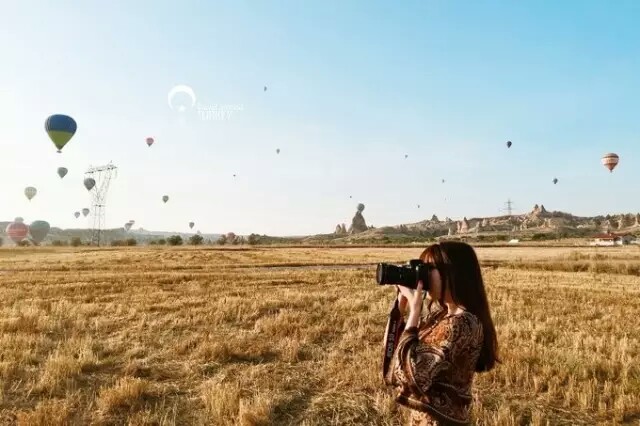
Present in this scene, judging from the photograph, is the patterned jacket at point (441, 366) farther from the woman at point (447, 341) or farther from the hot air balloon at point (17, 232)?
the hot air balloon at point (17, 232)

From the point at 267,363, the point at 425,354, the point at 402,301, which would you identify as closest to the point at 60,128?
the point at 267,363

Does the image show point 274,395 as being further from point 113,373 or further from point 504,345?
point 504,345

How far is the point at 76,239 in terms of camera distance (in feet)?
409

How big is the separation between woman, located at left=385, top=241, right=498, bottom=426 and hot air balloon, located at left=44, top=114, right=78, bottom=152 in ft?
176

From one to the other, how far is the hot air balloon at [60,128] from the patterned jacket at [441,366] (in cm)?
5370

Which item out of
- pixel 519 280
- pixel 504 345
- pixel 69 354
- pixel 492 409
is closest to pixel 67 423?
pixel 69 354

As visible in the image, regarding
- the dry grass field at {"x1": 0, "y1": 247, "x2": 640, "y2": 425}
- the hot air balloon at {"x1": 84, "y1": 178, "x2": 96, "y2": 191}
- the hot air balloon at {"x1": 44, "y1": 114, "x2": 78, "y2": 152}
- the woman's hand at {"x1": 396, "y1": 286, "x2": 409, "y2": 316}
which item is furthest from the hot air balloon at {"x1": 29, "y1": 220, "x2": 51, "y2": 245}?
the woman's hand at {"x1": 396, "y1": 286, "x2": 409, "y2": 316}

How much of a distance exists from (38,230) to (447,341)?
462 feet

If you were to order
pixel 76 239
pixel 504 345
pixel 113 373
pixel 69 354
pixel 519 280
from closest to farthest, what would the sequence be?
pixel 113 373, pixel 69 354, pixel 504 345, pixel 519 280, pixel 76 239

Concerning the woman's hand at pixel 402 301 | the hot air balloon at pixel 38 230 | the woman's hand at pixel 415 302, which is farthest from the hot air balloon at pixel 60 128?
the hot air balloon at pixel 38 230

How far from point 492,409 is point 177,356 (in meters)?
5.52

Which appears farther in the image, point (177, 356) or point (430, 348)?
point (177, 356)

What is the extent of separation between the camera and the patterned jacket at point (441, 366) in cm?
293

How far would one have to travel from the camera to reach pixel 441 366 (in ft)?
9.53
